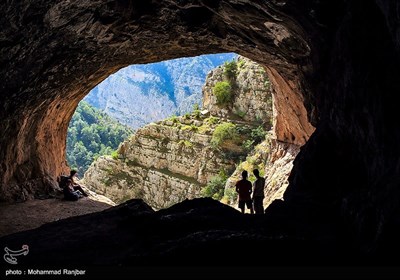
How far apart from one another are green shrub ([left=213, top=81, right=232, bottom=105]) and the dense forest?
77882mm

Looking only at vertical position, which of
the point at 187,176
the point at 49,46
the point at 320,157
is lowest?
the point at 187,176

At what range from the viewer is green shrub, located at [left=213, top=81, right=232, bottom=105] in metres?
48.0

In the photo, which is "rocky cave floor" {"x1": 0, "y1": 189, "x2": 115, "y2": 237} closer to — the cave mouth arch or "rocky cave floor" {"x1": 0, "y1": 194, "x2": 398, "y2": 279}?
the cave mouth arch

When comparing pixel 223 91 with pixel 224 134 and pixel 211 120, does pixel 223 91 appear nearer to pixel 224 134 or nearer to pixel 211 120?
pixel 211 120

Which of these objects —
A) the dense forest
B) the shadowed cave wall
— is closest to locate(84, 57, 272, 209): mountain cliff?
the shadowed cave wall

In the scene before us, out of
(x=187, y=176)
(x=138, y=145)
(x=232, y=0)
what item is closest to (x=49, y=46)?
(x=232, y=0)

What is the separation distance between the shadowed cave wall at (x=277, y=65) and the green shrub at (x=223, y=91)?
28.9m

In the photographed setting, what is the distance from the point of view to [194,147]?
49531mm

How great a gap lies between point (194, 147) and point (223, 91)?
895 centimetres

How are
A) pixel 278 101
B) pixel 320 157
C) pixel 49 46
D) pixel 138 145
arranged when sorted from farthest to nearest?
pixel 138 145 → pixel 278 101 → pixel 49 46 → pixel 320 157

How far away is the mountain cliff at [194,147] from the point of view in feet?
151

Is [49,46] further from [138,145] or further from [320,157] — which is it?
[138,145]

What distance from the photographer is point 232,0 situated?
9.72 metres

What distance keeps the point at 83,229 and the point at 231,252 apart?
381 cm
